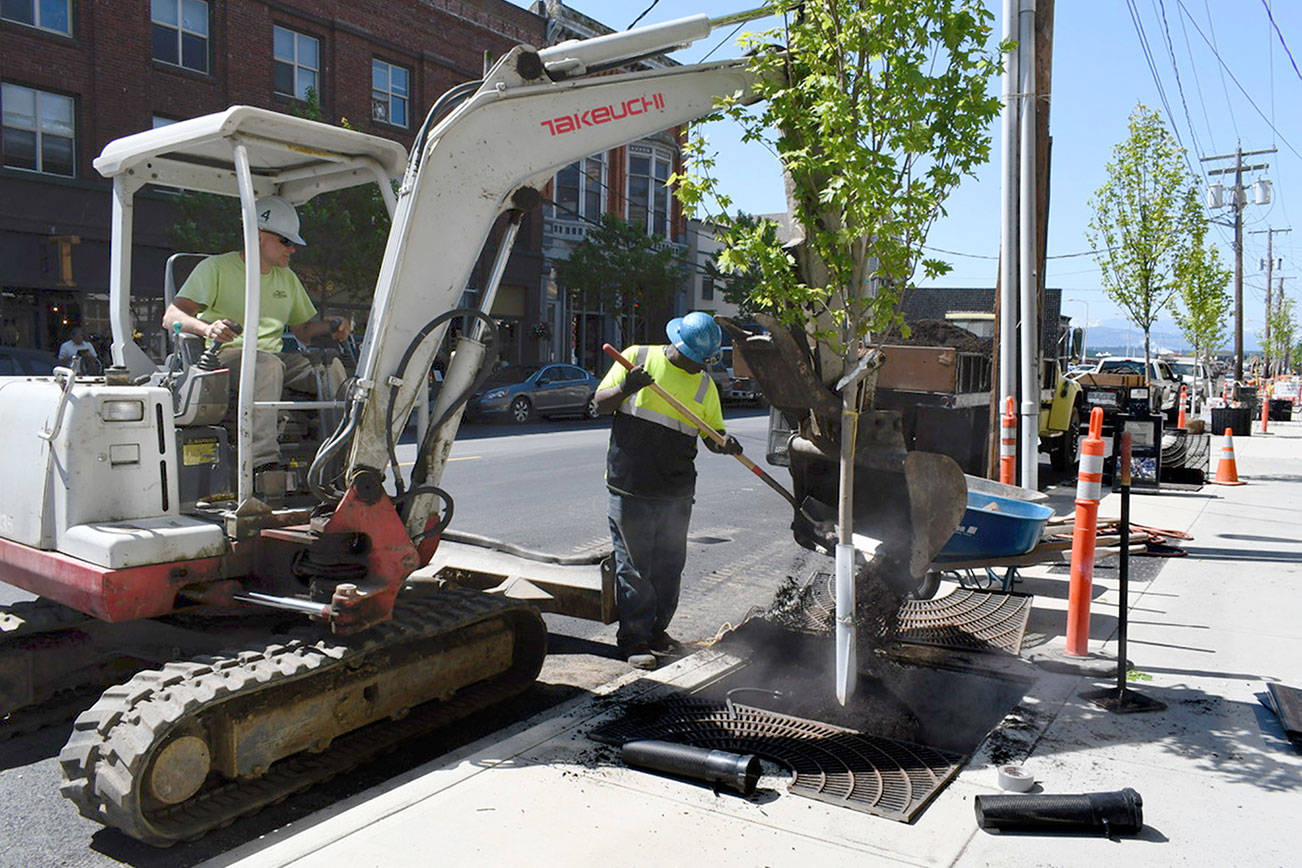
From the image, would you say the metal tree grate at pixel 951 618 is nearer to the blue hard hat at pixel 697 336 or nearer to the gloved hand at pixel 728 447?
the gloved hand at pixel 728 447

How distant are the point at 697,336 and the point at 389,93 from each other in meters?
25.2

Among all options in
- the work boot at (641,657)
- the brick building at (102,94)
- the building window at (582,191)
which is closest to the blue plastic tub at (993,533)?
the work boot at (641,657)

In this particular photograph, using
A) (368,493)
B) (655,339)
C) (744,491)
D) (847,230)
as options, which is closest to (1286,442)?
(744,491)

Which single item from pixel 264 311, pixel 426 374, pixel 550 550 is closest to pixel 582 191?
pixel 550 550

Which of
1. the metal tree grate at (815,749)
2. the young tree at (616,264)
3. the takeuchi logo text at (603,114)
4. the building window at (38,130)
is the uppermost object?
the building window at (38,130)

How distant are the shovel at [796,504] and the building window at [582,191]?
29.6 m

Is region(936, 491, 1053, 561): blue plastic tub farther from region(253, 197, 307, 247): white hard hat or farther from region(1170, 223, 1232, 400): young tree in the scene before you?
region(1170, 223, 1232, 400): young tree

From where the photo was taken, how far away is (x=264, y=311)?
16.1ft

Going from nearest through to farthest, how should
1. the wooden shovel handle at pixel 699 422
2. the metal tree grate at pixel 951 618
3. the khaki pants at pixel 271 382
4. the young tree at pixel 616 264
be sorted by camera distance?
the khaki pants at pixel 271 382, the wooden shovel handle at pixel 699 422, the metal tree grate at pixel 951 618, the young tree at pixel 616 264

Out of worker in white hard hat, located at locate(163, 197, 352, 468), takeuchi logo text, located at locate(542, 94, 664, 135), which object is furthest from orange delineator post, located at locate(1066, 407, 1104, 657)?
worker in white hard hat, located at locate(163, 197, 352, 468)

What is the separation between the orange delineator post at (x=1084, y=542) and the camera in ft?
19.1

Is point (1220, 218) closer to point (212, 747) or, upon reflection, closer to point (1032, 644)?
point (1032, 644)

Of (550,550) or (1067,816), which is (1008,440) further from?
(1067,816)

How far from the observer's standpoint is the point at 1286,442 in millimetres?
23094
